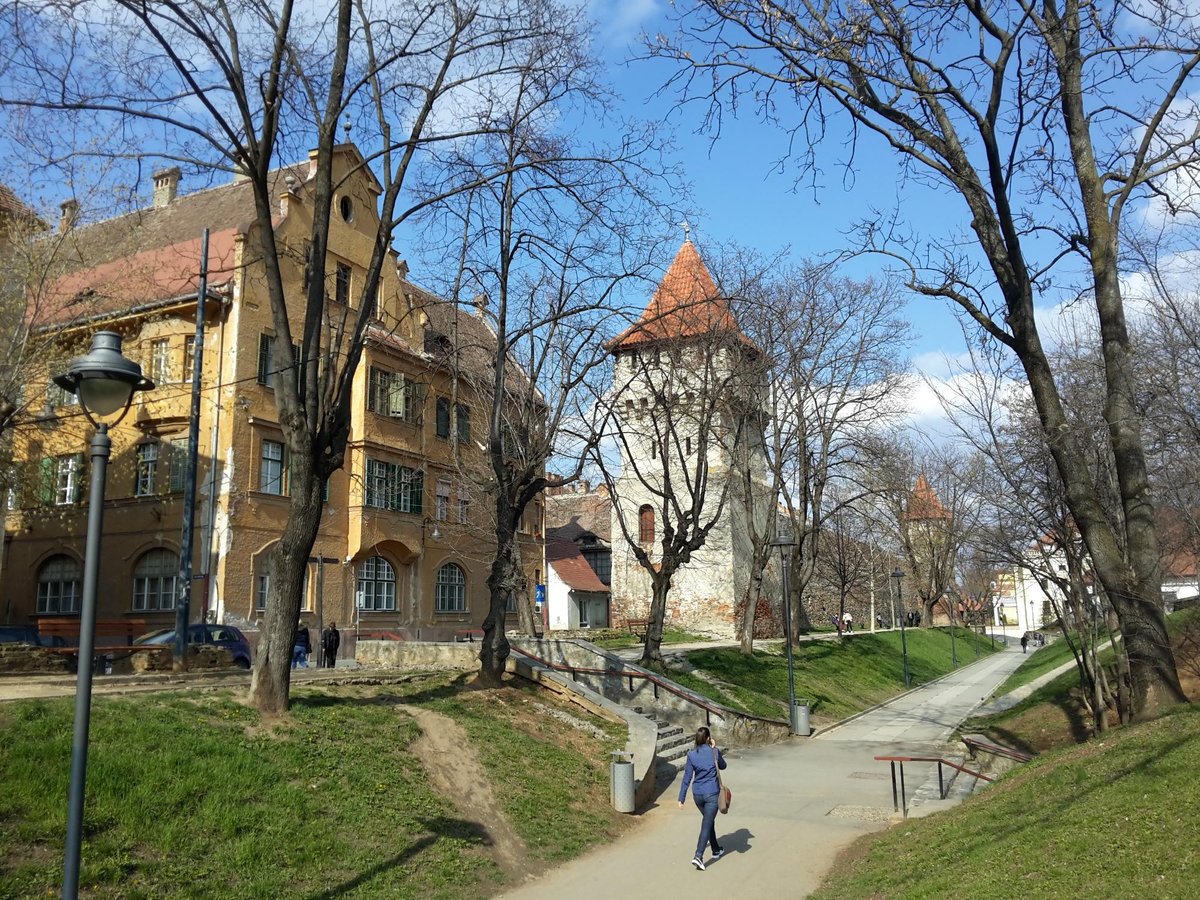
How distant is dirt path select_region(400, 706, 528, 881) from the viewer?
1136 centimetres

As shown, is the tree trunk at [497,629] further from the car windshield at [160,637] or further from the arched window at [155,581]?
the arched window at [155,581]

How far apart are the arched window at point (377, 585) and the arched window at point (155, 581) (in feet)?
21.8

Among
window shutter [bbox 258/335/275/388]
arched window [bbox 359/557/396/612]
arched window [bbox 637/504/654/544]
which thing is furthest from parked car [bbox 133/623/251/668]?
arched window [bbox 637/504/654/544]

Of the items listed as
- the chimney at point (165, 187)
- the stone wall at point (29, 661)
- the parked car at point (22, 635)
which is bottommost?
the stone wall at point (29, 661)

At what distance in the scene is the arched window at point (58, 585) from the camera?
3163cm

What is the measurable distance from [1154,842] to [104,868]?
8534mm

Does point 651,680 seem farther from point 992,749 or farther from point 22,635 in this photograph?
point 22,635

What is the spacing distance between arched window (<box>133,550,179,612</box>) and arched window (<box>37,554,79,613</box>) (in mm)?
3290

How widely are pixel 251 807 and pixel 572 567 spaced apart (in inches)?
1698

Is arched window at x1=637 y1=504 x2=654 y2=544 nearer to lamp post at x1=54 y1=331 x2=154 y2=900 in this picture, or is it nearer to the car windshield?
the car windshield

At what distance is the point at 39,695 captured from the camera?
12.4m

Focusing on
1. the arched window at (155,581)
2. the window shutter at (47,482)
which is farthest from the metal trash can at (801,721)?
the window shutter at (47,482)

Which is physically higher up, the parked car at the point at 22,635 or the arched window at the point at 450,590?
the arched window at the point at 450,590

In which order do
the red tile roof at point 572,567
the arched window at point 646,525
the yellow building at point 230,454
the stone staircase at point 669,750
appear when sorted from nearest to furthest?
the stone staircase at point 669,750 → the yellow building at point 230,454 → the arched window at point 646,525 → the red tile roof at point 572,567
